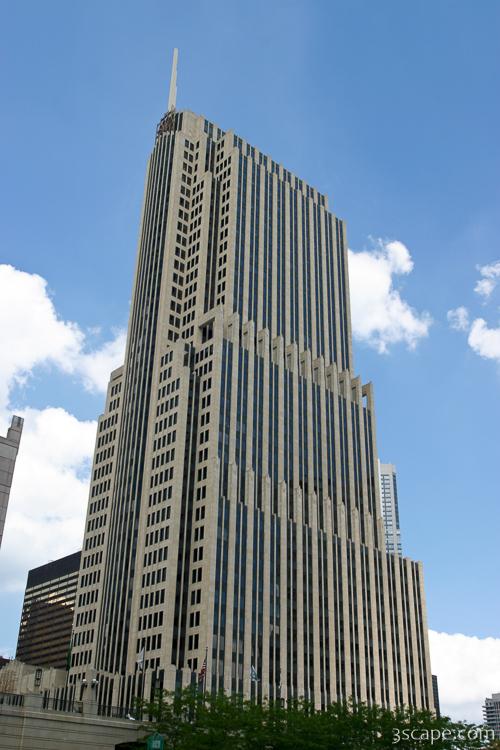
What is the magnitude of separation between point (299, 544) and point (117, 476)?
36.6 m

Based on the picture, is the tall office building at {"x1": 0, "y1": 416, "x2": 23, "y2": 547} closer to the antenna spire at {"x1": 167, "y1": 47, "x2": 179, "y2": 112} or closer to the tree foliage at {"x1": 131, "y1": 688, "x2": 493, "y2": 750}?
the tree foliage at {"x1": 131, "y1": 688, "x2": 493, "y2": 750}

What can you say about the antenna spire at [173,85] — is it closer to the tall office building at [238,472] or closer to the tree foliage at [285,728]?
the tall office building at [238,472]

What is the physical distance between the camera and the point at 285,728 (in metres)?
66.4

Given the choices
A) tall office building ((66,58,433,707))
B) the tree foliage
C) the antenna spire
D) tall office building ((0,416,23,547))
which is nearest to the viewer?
tall office building ((0,416,23,547))

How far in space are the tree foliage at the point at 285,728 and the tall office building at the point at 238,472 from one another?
33183 mm

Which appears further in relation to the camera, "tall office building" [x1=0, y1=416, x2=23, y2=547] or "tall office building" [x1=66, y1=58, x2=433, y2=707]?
"tall office building" [x1=66, y1=58, x2=433, y2=707]

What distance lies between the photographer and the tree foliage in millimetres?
61875

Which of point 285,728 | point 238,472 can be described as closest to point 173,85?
point 238,472

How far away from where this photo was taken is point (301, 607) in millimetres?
126875

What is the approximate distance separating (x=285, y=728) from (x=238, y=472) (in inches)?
2542

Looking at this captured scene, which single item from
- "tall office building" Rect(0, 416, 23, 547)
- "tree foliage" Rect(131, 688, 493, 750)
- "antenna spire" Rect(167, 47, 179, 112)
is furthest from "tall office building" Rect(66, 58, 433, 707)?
"tall office building" Rect(0, 416, 23, 547)

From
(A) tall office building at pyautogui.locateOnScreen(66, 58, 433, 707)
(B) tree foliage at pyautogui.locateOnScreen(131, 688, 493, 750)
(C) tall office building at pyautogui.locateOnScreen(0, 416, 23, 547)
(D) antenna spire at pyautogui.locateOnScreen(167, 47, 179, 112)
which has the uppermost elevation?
(D) antenna spire at pyautogui.locateOnScreen(167, 47, 179, 112)

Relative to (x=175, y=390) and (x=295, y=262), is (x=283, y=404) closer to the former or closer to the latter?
(x=175, y=390)

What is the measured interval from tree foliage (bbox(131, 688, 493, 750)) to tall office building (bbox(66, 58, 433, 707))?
1306 inches
